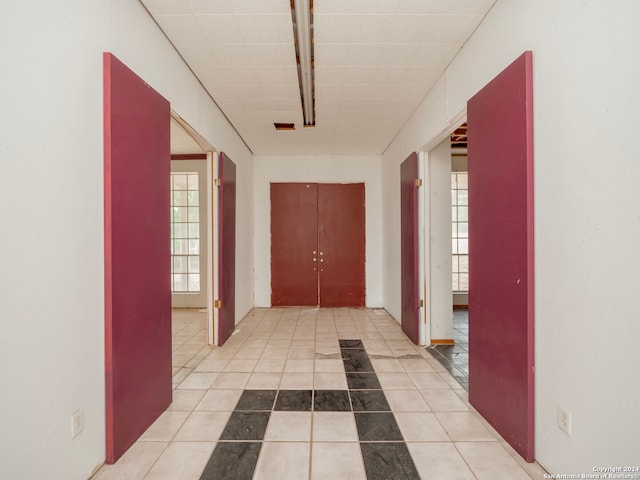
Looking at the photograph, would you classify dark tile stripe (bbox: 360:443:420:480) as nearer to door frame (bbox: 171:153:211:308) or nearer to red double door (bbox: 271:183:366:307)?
red double door (bbox: 271:183:366:307)

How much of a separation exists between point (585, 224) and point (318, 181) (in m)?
4.95

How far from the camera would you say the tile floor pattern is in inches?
70.5

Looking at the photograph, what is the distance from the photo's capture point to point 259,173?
6.18 meters

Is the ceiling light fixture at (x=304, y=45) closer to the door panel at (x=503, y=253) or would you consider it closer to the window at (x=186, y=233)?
the door panel at (x=503, y=253)

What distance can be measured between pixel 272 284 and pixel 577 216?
5122mm

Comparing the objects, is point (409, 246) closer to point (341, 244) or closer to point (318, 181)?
point (341, 244)

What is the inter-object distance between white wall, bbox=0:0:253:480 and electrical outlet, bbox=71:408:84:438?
3 centimetres

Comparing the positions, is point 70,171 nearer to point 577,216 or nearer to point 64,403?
point 64,403

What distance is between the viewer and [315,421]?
7.43 ft

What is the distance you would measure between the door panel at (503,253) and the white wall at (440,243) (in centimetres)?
149

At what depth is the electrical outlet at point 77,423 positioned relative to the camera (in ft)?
5.16

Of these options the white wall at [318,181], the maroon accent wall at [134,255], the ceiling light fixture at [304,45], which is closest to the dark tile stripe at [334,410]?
the maroon accent wall at [134,255]

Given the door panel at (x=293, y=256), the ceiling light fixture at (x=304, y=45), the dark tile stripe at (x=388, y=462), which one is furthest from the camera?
the door panel at (x=293, y=256)

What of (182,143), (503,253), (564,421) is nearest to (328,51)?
(503,253)
